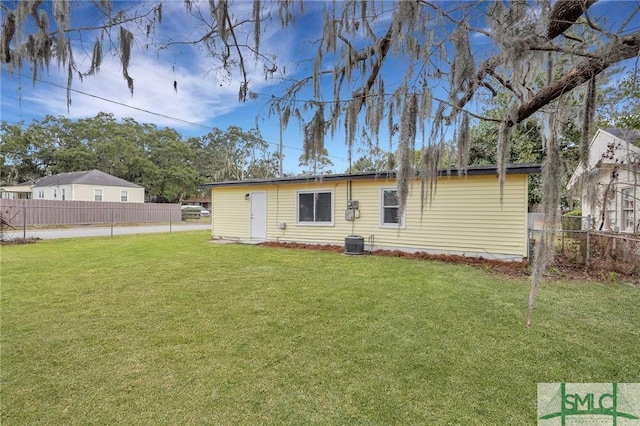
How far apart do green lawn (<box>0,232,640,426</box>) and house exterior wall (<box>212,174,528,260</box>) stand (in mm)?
2185

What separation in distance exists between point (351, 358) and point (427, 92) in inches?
91.0

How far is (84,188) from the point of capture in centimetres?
2255

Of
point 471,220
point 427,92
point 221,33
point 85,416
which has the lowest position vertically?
point 85,416

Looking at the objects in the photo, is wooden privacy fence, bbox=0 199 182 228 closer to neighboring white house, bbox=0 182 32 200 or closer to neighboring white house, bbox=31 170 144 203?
neighboring white house, bbox=31 170 144 203

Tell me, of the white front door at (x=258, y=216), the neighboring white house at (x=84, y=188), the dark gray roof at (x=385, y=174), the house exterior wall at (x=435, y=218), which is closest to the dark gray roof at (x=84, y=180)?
the neighboring white house at (x=84, y=188)

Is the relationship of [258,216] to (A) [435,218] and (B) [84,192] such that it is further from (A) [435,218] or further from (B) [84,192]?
(B) [84,192]

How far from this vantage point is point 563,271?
20.6 feet

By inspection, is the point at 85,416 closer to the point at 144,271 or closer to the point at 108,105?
the point at 144,271

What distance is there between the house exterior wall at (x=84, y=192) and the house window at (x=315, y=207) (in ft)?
66.8

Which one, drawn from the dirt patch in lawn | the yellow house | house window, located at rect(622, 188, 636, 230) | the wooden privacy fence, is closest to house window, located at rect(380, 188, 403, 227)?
the yellow house

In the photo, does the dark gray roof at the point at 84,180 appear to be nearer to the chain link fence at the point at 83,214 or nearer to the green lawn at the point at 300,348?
the chain link fence at the point at 83,214

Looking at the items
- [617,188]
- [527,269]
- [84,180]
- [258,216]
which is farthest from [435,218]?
[84,180]

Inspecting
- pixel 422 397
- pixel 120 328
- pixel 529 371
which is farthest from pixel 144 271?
pixel 529 371

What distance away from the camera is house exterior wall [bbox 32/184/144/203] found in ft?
73.0
